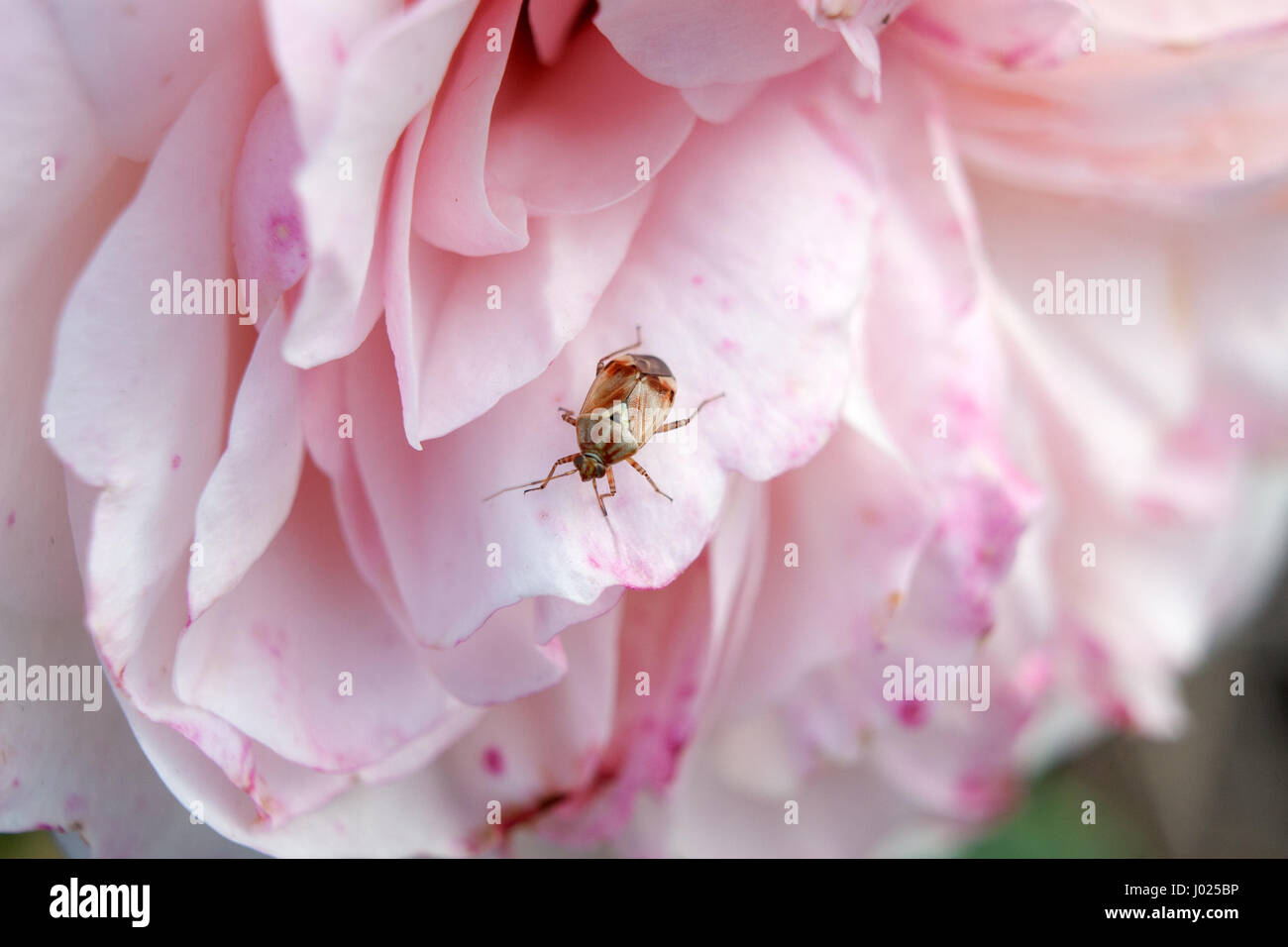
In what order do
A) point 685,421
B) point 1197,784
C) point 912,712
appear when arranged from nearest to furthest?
point 685,421 < point 912,712 < point 1197,784

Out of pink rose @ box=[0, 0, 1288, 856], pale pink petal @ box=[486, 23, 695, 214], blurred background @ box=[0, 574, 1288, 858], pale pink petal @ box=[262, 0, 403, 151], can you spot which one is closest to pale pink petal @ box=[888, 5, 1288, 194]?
pink rose @ box=[0, 0, 1288, 856]

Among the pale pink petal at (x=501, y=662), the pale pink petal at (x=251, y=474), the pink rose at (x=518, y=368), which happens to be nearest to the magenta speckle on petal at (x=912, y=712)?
the pink rose at (x=518, y=368)

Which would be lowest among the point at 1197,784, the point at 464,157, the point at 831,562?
the point at 1197,784

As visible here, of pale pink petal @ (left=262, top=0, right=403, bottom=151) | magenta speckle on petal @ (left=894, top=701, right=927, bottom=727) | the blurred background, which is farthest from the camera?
the blurred background

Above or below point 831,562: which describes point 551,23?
above

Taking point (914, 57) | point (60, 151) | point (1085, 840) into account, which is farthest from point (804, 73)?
point (1085, 840)

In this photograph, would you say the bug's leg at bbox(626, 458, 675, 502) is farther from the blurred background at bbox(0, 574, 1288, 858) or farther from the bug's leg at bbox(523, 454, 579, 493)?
the blurred background at bbox(0, 574, 1288, 858)

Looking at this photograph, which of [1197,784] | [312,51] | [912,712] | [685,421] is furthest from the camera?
[1197,784]

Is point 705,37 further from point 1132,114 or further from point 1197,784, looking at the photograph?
point 1197,784

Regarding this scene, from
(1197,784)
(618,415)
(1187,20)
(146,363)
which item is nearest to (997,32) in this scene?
(1187,20)
